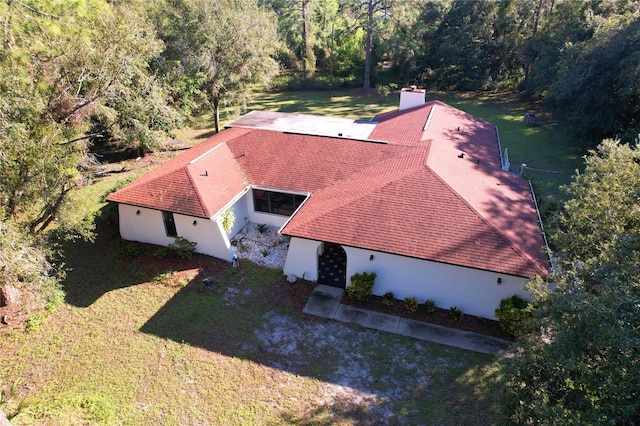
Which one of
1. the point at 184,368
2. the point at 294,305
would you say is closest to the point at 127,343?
the point at 184,368

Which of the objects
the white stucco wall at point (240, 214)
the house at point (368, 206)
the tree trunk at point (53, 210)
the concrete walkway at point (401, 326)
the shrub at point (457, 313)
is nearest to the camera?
the concrete walkway at point (401, 326)

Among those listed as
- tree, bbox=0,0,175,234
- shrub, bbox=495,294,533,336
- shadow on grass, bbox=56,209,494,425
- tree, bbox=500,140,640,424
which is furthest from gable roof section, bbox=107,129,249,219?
tree, bbox=500,140,640,424

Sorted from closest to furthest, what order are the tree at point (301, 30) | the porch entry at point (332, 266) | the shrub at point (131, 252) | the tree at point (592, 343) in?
the tree at point (592, 343)
the porch entry at point (332, 266)
the shrub at point (131, 252)
the tree at point (301, 30)

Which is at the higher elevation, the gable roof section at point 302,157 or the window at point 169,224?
the gable roof section at point 302,157

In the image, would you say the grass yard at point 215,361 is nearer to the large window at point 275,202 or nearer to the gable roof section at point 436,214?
the gable roof section at point 436,214

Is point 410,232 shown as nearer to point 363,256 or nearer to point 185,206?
point 363,256

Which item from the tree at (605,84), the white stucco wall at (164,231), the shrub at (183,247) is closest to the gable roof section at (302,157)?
the white stucco wall at (164,231)

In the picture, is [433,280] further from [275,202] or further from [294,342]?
[275,202]

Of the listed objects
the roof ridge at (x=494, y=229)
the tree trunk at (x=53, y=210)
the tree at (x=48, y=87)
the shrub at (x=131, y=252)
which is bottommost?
the shrub at (x=131, y=252)
